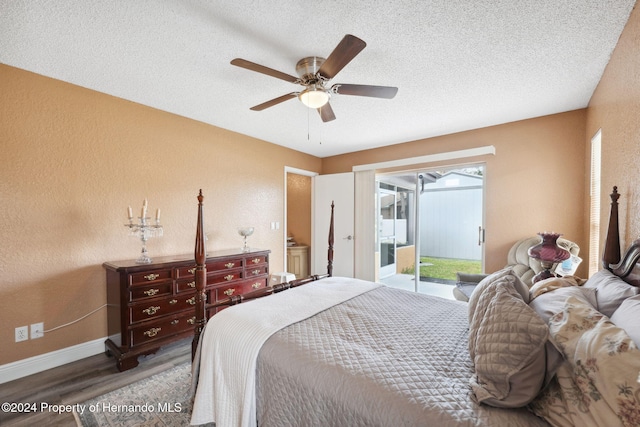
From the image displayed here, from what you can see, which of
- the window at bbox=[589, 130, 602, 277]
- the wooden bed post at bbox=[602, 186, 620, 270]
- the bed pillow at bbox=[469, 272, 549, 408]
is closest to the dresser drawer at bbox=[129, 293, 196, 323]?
the bed pillow at bbox=[469, 272, 549, 408]

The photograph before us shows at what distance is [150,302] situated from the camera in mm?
2449

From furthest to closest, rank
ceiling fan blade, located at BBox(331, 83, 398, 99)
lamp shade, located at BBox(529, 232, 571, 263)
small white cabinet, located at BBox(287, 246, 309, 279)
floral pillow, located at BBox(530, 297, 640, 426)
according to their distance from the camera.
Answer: small white cabinet, located at BBox(287, 246, 309, 279) < lamp shade, located at BBox(529, 232, 571, 263) < ceiling fan blade, located at BBox(331, 83, 398, 99) < floral pillow, located at BBox(530, 297, 640, 426)

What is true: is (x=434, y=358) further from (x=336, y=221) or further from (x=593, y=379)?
(x=336, y=221)

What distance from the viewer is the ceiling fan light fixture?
1946mm

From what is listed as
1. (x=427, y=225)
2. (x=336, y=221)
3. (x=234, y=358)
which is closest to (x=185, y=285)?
(x=234, y=358)

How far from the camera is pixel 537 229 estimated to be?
316cm

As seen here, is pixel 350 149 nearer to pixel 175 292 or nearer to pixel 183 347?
pixel 175 292

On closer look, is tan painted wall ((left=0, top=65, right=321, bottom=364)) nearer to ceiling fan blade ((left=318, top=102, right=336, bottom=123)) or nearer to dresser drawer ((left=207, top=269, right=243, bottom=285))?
dresser drawer ((left=207, top=269, right=243, bottom=285))

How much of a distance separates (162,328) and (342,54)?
9.09 ft

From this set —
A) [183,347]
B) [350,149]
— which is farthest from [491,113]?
[183,347]

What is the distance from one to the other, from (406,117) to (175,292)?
10.4 feet

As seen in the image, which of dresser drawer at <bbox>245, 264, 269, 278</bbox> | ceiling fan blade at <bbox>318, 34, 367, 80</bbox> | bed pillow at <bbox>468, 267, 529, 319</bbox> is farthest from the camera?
dresser drawer at <bbox>245, 264, 269, 278</bbox>

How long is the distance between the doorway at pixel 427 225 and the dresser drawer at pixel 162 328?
3.12 m

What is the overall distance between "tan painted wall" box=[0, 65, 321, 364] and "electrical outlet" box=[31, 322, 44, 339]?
34 millimetres
